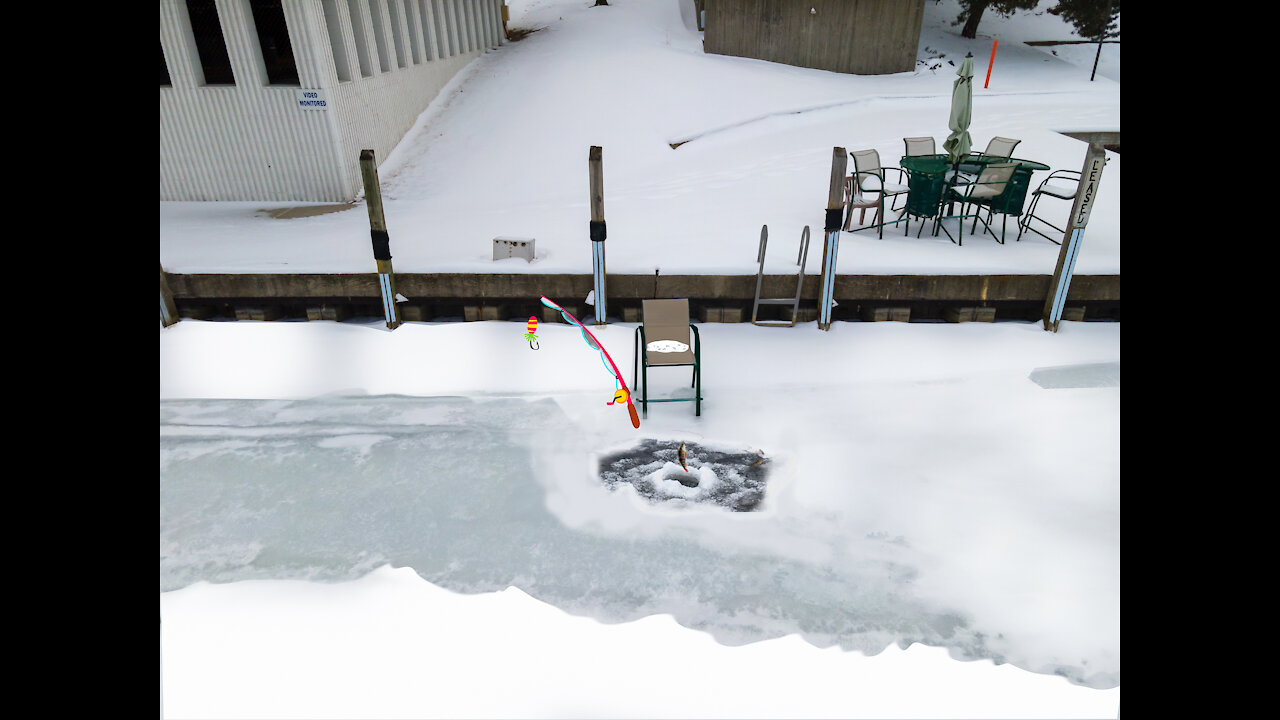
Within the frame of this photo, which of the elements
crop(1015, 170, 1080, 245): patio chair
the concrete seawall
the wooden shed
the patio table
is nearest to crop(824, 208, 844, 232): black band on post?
the concrete seawall

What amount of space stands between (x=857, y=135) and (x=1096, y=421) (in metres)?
8.67

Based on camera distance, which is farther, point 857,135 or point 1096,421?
point 857,135

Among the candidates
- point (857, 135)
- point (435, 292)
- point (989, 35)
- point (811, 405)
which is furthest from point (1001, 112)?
point (435, 292)

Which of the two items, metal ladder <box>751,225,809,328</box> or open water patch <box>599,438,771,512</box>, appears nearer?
open water patch <box>599,438,771,512</box>

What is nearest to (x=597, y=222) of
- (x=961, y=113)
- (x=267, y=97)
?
(x=961, y=113)

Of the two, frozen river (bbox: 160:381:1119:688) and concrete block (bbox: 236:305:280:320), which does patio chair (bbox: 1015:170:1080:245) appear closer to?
frozen river (bbox: 160:381:1119:688)

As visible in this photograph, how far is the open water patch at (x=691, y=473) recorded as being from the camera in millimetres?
5523

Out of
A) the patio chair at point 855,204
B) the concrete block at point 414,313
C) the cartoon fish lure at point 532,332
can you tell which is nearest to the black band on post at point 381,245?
the concrete block at point 414,313

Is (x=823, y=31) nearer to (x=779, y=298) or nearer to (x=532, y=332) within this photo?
(x=779, y=298)

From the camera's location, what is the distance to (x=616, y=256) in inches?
335

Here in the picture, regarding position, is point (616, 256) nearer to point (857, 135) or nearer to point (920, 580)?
point (920, 580)

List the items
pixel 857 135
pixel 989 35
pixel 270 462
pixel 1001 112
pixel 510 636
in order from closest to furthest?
pixel 510 636, pixel 270 462, pixel 857 135, pixel 1001 112, pixel 989 35

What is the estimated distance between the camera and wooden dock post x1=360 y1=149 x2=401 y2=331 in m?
7.36

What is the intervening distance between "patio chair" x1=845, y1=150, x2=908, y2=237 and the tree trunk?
12846mm
